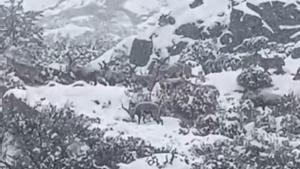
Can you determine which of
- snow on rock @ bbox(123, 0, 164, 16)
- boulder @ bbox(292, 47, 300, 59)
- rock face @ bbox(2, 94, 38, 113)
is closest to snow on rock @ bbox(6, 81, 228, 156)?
rock face @ bbox(2, 94, 38, 113)

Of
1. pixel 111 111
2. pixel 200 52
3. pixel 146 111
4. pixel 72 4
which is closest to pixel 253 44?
pixel 200 52

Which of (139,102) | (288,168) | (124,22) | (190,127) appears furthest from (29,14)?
(124,22)

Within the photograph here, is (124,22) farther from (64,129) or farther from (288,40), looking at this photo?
(64,129)

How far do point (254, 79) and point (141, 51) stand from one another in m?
20.5

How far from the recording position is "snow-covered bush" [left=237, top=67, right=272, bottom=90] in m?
18.6

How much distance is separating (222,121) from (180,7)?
2875 centimetres

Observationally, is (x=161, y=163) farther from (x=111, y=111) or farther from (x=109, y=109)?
(x=109, y=109)

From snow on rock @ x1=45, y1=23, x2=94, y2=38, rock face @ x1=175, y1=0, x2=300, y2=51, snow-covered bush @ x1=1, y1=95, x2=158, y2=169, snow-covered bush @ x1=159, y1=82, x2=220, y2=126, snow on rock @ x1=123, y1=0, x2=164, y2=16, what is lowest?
snow-covered bush @ x1=1, y1=95, x2=158, y2=169

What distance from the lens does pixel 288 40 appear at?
37.9m

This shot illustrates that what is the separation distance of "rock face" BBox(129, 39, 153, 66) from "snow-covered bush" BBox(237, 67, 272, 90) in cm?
1933

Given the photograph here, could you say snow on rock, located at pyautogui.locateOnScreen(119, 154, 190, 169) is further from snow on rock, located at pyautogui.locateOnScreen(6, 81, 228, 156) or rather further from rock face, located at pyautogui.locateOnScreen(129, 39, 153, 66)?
rock face, located at pyautogui.locateOnScreen(129, 39, 153, 66)

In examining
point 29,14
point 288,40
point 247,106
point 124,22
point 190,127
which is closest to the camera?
point 190,127

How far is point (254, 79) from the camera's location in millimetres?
18734

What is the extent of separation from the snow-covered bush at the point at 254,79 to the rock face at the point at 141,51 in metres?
19.3
